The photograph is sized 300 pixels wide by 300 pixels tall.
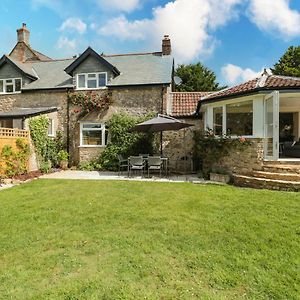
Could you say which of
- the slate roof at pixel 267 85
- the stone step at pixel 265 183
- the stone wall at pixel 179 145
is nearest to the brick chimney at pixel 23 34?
the stone wall at pixel 179 145

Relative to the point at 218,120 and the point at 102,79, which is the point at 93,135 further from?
the point at 218,120

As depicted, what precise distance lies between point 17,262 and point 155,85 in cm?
1475

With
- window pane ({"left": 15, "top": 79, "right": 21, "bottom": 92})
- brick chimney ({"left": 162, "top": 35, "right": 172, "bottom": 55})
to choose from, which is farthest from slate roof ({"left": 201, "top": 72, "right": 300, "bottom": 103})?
window pane ({"left": 15, "top": 79, "right": 21, "bottom": 92})

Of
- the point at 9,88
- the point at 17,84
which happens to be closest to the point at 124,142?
the point at 17,84

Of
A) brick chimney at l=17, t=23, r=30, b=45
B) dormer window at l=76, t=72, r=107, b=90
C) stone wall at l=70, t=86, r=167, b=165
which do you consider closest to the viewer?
stone wall at l=70, t=86, r=167, b=165

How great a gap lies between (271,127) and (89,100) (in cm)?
1200

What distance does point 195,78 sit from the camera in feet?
121

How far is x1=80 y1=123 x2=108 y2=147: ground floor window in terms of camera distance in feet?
60.5

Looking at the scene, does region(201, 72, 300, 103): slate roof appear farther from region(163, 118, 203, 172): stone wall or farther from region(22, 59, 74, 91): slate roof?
region(22, 59, 74, 91): slate roof

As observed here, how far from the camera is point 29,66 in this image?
2269 cm

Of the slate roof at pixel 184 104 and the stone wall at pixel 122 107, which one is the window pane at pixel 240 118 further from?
the stone wall at pixel 122 107

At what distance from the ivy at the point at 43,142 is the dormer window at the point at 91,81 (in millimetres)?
3612

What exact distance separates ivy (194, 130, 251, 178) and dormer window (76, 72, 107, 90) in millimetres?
9039

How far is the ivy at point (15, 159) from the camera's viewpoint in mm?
13594
